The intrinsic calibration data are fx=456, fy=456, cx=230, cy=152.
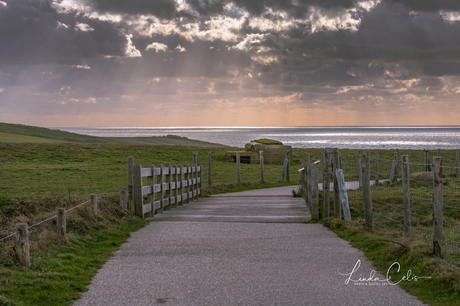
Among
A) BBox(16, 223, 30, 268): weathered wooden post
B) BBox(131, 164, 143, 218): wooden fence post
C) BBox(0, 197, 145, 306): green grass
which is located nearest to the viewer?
BBox(0, 197, 145, 306): green grass

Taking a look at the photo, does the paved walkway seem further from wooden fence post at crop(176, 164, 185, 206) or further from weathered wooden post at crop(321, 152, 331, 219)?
wooden fence post at crop(176, 164, 185, 206)

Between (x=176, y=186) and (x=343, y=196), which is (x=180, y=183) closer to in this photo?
(x=176, y=186)

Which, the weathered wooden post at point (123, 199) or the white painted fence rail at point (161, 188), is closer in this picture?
the weathered wooden post at point (123, 199)

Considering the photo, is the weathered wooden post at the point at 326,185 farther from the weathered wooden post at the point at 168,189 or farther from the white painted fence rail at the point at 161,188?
the weathered wooden post at the point at 168,189

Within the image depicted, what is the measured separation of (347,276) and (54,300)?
395cm

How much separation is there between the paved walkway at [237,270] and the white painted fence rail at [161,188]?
5.15ft

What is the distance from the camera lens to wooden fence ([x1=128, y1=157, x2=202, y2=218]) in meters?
12.1

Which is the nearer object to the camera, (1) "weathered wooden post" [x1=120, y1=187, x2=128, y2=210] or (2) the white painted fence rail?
(1) "weathered wooden post" [x1=120, y1=187, x2=128, y2=210]

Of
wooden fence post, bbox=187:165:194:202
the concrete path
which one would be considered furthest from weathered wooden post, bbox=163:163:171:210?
wooden fence post, bbox=187:165:194:202

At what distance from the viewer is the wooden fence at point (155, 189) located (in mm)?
12133

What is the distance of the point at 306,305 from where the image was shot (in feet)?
17.5

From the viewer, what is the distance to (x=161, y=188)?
13531 millimetres

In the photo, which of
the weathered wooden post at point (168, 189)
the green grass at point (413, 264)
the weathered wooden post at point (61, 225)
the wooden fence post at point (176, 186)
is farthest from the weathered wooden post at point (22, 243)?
the wooden fence post at point (176, 186)

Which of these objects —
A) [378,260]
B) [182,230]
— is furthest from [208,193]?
[378,260]
